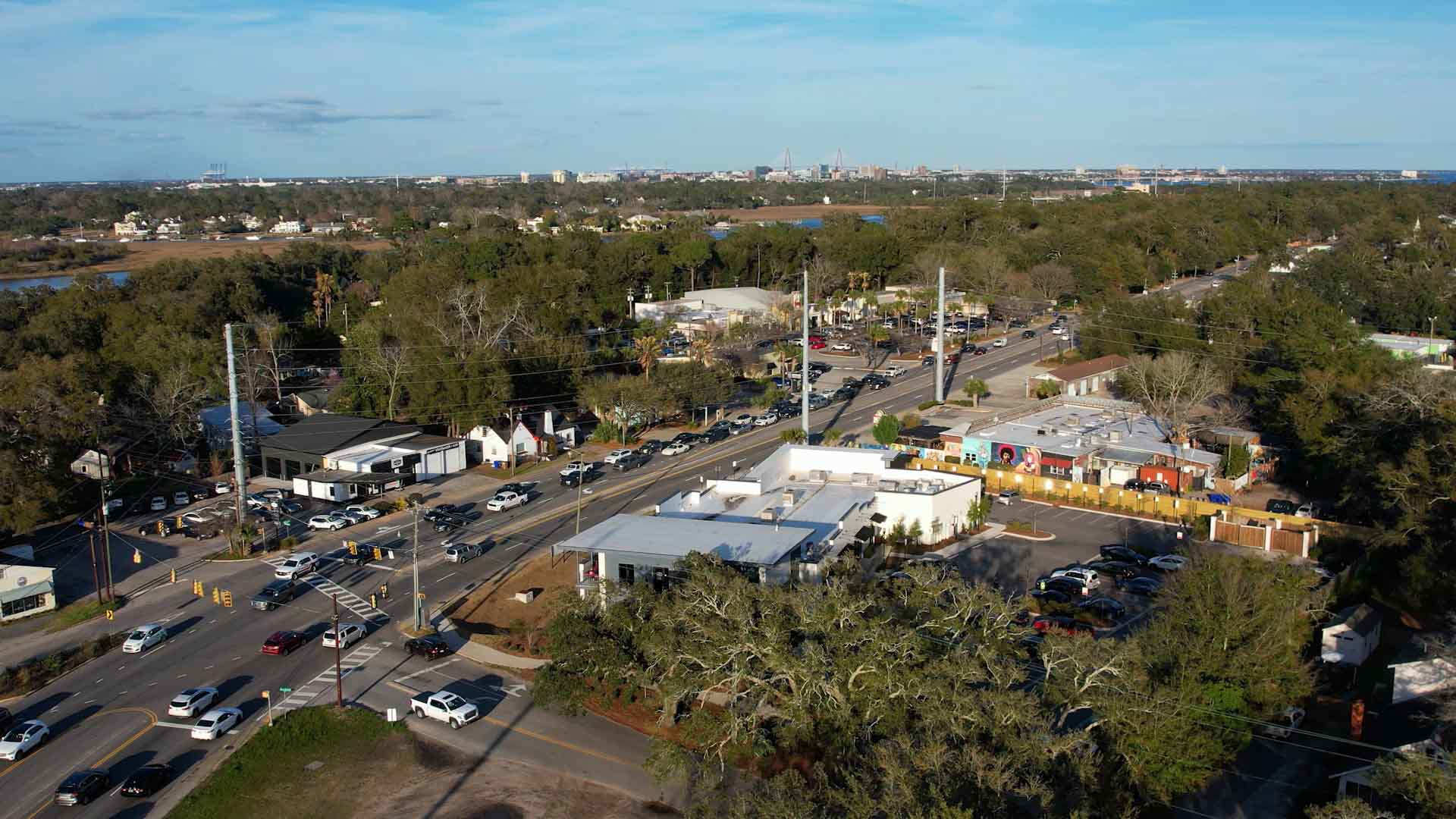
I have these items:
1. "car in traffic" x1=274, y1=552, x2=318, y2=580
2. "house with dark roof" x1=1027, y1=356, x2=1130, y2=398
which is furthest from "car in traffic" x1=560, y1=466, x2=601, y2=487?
"house with dark roof" x1=1027, y1=356, x2=1130, y2=398

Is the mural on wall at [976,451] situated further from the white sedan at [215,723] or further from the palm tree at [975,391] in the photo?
the white sedan at [215,723]

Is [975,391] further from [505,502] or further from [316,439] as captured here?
[316,439]

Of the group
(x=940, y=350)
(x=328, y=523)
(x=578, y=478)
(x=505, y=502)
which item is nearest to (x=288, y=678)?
(x=328, y=523)

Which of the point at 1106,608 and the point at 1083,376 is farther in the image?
the point at 1083,376

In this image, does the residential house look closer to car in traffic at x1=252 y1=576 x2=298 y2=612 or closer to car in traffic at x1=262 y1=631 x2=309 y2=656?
car in traffic at x1=252 y1=576 x2=298 y2=612

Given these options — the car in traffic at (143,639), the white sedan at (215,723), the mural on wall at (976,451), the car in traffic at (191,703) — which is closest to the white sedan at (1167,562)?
the mural on wall at (976,451)

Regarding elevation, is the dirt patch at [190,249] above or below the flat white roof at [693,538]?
above

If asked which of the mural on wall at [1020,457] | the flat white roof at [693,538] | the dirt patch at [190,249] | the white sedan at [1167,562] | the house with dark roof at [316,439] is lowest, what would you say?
the white sedan at [1167,562]
